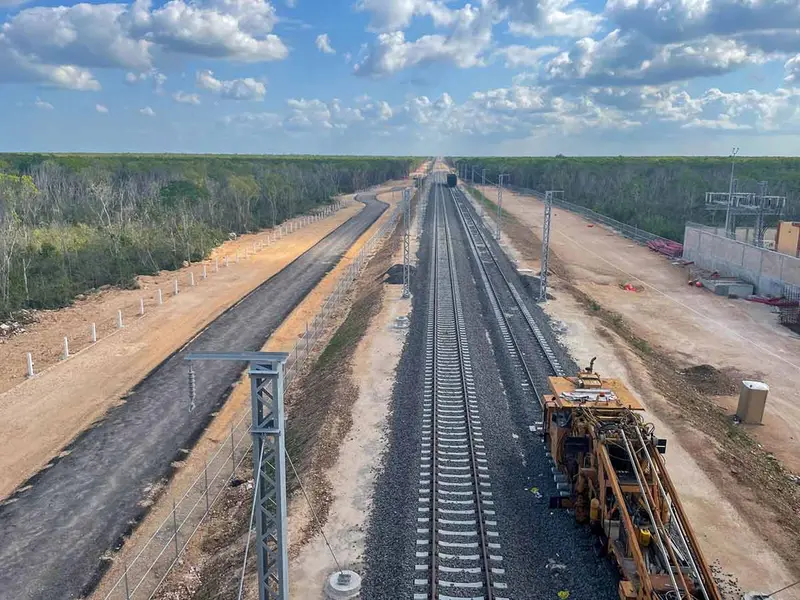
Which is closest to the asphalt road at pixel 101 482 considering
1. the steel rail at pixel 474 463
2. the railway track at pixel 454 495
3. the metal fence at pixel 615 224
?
the railway track at pixel 454 495

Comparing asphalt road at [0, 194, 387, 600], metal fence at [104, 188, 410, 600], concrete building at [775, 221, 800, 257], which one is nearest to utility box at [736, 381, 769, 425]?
metal fence at [104, 188, 410, 600]

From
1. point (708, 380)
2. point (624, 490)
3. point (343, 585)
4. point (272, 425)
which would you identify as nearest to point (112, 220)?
point (708, 380)

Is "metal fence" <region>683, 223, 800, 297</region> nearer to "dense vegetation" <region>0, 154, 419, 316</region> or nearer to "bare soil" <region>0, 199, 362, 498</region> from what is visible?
"bare soil" <region>0, 199, 362, 498</region>

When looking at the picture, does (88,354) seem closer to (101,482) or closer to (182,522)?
(101,482)

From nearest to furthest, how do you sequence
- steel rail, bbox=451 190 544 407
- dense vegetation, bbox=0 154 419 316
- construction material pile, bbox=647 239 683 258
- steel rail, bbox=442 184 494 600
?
steel rail, bbox=442 184 494 600
steel rail, bbox=451 190 544 407
dense vegetation, bbox=0 154 419 316
construction material pile, bbox=647 239 683 258

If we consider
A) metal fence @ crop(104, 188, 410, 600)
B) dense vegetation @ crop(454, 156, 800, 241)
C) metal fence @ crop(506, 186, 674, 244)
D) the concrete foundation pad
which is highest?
dense vegetation @ crop(454, 156, 800, 241)

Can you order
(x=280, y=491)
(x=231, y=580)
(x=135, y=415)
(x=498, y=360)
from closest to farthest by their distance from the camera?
(x=280, y=491) < (x=231, y=580) < (x=135, y=415) < (x=498, y=360)

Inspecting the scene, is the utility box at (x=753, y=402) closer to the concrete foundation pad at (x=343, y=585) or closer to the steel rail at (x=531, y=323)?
the steel rail at (x=531, y=323)

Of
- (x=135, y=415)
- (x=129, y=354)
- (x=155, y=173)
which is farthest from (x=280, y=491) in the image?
(x=155, y=173)

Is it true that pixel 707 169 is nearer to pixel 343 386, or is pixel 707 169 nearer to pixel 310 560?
pixel 343 386
